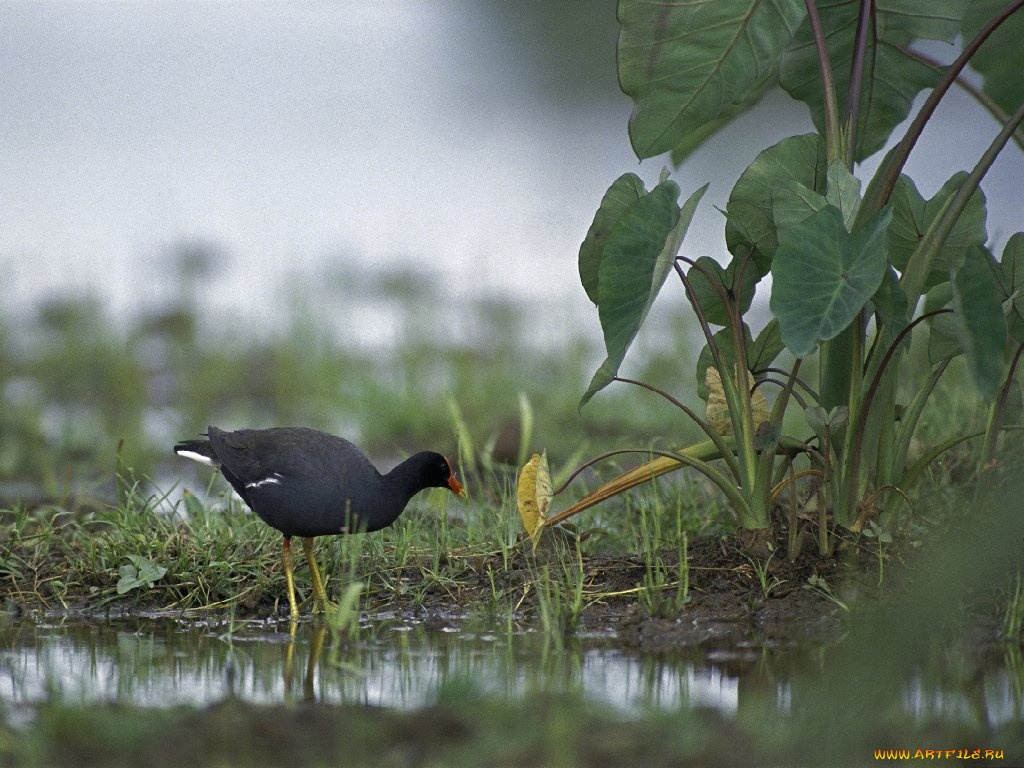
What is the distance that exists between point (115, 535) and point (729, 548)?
1937 millimetres

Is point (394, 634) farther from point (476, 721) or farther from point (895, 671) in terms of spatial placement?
point (895, 671)

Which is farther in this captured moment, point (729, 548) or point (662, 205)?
point (729, 548)

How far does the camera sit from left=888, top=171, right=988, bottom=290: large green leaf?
324 centimetres

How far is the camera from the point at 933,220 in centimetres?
326

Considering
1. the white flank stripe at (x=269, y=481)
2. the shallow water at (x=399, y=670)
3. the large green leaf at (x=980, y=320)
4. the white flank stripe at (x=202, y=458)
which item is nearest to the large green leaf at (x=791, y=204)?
the large green leaf at (x=980, y=320)

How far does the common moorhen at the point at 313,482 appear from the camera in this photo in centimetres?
336

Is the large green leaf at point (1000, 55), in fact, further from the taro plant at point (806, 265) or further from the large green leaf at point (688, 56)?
the large green leaf at point (688, 56)

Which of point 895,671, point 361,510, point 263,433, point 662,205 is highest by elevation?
point 662,205

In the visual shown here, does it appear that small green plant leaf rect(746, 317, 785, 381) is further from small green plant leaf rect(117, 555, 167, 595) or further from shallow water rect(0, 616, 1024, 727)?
small green plant leaf rect(117, 555, 167, 595)

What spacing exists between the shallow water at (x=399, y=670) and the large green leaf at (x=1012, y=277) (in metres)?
0.98

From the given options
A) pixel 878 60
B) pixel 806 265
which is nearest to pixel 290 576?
pixel 806 265

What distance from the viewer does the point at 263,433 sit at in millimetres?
3654

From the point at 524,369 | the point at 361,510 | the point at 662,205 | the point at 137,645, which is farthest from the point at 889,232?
the point at 524,369

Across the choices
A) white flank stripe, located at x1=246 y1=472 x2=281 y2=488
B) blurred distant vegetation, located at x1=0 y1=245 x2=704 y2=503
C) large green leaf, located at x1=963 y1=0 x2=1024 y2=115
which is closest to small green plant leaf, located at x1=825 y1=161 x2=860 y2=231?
large green leaf, located at x1=963 y1=0 x2=1024 y2=115
